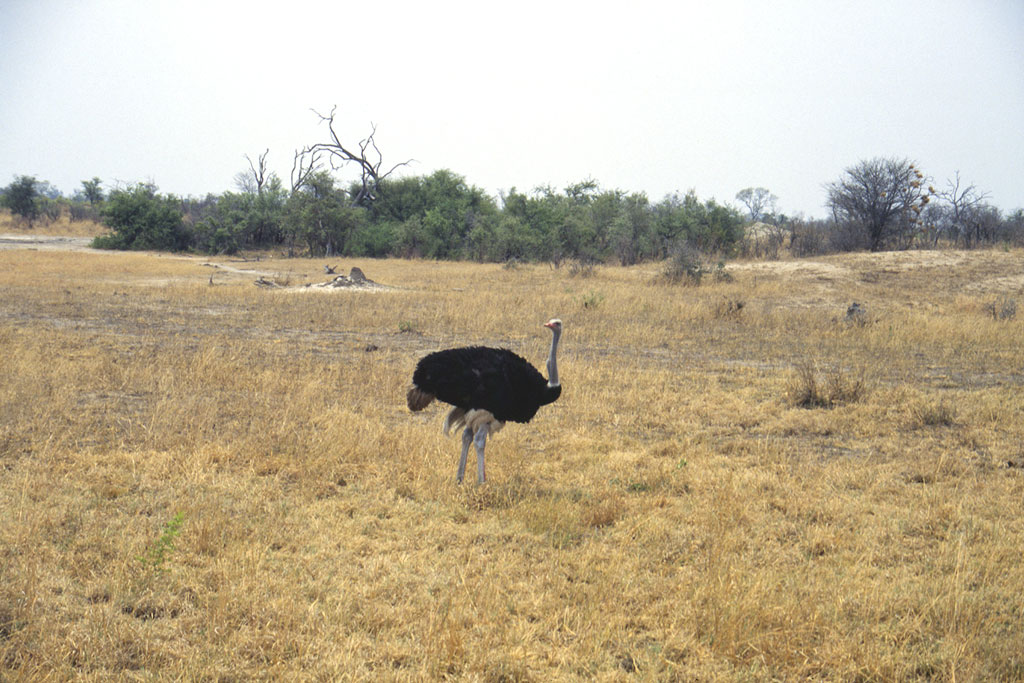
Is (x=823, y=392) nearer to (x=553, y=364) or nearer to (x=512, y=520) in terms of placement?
(x=553, y=364)

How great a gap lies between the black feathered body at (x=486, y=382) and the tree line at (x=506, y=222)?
87.1 ft

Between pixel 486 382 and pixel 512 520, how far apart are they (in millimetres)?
1096

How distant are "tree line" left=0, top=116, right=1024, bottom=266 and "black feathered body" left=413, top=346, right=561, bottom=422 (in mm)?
26553

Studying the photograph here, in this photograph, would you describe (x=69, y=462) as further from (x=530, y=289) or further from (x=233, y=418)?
(x=530, y=289)

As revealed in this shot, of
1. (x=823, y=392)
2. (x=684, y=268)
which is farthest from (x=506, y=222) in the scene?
(x=823, y=392)

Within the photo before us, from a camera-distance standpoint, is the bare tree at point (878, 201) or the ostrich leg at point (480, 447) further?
the bare tree at point (878, 201)

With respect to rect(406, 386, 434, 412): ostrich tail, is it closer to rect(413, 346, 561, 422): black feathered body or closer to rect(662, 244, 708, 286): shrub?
rect(413, 346, 561, 422): black feathered body

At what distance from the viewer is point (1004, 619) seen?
410 centimetres

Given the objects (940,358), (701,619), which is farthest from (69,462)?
(940,358)

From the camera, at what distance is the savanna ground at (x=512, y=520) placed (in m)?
3.68

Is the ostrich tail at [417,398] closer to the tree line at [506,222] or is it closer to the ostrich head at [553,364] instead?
the ostrich head at [553,364]

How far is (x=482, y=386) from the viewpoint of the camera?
5801 mm

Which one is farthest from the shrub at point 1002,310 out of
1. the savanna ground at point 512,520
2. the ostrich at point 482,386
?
the ostrich at point 482,386

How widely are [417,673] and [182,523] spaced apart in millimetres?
2277
